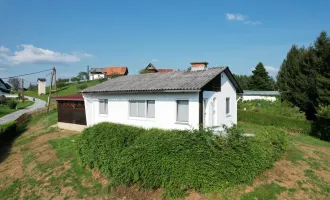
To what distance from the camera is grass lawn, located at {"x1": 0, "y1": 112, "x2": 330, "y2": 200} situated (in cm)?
854

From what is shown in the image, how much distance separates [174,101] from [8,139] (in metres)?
17.2

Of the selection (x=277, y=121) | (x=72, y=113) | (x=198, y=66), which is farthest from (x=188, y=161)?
(x=277, y=121)

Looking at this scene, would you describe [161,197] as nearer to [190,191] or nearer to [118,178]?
[190,191]

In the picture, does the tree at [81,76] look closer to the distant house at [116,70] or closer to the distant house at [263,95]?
the distant house at [116,70]

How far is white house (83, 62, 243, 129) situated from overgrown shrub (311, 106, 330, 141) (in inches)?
302

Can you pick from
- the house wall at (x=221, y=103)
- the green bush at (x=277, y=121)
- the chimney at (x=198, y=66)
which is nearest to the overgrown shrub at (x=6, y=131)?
the chimney at (x=198, y=66)

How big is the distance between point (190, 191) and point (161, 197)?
120 cm

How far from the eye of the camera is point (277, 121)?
72.7 ft

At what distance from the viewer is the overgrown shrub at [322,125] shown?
1829 centimetres

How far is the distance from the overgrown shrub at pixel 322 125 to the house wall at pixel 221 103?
7.67m

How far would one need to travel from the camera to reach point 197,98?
12.5m

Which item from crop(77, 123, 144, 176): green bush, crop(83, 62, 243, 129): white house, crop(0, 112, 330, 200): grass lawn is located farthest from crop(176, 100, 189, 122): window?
crop(0, 112, 330, 200): grass lawn

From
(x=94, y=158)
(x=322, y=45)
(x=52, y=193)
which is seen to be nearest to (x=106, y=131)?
(x=94, y=158)

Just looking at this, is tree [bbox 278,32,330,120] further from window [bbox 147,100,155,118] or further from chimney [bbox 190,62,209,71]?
window [bbox 147,100,155,118]
